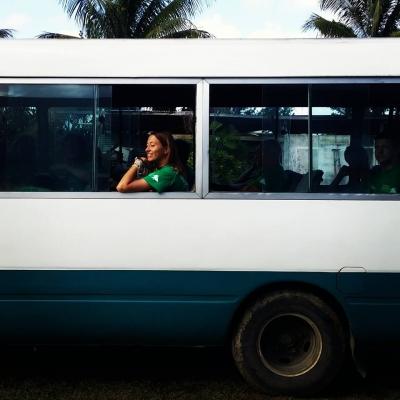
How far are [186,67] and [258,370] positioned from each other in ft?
7.63

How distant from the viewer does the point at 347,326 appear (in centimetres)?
472

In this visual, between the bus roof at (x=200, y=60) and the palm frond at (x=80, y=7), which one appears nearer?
the bus roof at (x=200, y=60)

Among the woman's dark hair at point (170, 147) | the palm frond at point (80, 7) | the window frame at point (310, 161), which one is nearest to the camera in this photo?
the window frame at point (310, 161)

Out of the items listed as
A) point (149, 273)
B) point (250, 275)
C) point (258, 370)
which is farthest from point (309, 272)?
point (149, 273)

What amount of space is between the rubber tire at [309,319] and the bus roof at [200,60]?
5.49 feet

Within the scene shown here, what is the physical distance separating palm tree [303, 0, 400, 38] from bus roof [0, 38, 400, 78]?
20890mm

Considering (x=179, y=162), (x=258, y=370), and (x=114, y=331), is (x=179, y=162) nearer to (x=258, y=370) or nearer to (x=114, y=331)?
(x=114, y=331)

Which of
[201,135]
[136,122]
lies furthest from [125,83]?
[201,135]

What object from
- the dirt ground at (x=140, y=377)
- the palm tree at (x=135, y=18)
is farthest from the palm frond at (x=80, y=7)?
the dirt ground at (x=140, y=377)

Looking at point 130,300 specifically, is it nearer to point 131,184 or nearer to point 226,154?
point 131,184

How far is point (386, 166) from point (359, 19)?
22.2m

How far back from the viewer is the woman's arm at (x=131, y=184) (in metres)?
4.61

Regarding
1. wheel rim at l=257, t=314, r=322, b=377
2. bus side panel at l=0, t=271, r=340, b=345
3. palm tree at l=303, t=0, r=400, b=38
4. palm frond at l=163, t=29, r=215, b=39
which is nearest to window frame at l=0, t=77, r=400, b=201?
bus side panel at l=0, t=271, r=340, b=345

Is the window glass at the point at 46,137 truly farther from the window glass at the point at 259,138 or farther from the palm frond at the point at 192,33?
the palm frond at the point at 192,33
